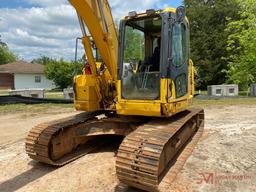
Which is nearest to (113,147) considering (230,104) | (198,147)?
(198,147)

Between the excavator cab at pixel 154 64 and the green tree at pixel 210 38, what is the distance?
24937mm

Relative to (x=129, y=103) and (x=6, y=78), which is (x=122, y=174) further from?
(x=6, y=78)

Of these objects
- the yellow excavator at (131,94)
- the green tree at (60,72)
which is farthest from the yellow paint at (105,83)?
the green tree at (60,72)

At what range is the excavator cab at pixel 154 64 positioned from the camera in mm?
4883

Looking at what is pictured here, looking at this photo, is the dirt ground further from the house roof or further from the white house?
the house roof

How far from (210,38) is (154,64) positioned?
92.4 feet

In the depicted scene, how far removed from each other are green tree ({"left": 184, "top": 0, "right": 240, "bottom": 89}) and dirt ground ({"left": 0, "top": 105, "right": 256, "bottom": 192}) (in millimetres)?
24200

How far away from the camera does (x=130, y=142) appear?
423 cm

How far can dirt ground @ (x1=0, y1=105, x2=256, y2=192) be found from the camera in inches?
174

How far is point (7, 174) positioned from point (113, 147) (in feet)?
7.37

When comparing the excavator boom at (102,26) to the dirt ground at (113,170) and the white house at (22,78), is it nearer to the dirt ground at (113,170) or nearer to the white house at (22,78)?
the dirt ground at (113,170)

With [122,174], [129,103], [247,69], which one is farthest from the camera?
[247,69]

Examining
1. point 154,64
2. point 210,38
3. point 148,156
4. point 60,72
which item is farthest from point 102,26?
point 60,72

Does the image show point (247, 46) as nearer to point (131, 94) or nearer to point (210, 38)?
point (210, 38)
